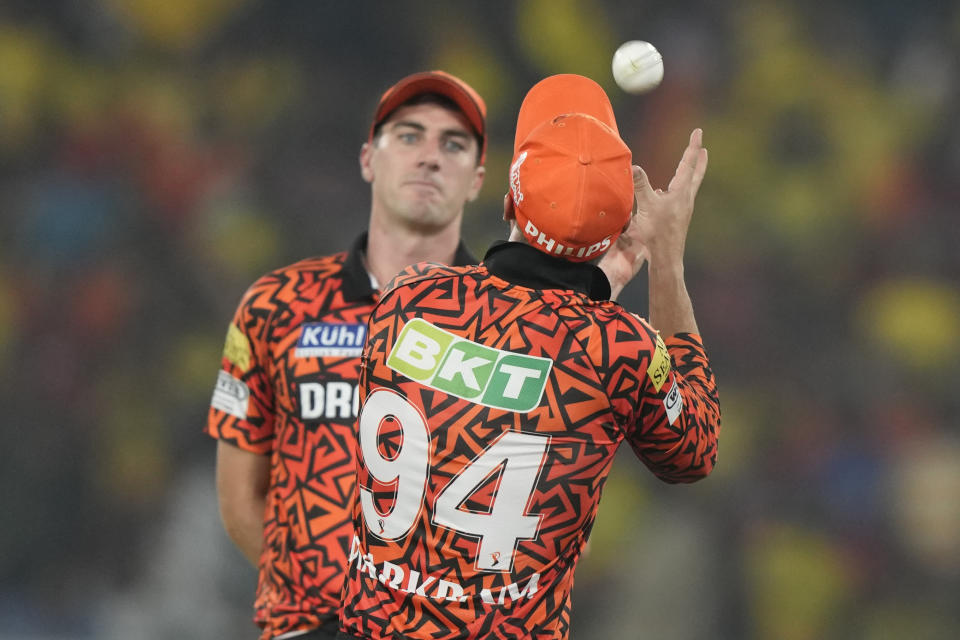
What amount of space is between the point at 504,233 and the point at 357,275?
2.74 m

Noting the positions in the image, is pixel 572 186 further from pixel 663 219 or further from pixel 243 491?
pixel 243 491

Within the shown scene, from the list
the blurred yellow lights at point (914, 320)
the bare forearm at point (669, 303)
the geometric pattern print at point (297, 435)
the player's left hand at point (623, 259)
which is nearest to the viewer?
the bare forearm at point (669, 303)

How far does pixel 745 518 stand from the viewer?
5000 mm

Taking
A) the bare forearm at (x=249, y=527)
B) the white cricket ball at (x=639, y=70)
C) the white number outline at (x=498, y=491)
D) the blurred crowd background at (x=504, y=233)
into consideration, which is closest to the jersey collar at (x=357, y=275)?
the bare forearm at (x=249, y=527)

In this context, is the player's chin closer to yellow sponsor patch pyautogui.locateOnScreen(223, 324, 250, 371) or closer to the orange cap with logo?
yellow sponsor patch pyautogui.locateOnScreen(223, 324, 250, 371)

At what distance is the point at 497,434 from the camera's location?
164 centimetres

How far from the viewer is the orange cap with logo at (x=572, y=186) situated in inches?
65.3

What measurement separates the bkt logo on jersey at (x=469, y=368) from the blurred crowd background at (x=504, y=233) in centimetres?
350

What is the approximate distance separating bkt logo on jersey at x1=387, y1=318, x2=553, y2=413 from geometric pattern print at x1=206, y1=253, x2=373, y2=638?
70 cm

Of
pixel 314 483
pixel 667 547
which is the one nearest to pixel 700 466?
pixel 314 483

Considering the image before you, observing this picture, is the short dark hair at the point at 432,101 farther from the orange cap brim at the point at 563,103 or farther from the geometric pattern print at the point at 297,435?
the orange cap brim at the point at 563,103

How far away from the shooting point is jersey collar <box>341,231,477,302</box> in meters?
2.50

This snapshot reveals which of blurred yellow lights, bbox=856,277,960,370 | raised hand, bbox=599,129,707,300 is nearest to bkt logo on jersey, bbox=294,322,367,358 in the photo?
raised hand, bbox=599,129,707,300

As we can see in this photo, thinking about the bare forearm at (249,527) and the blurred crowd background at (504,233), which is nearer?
the bare forearm at (249,527)
